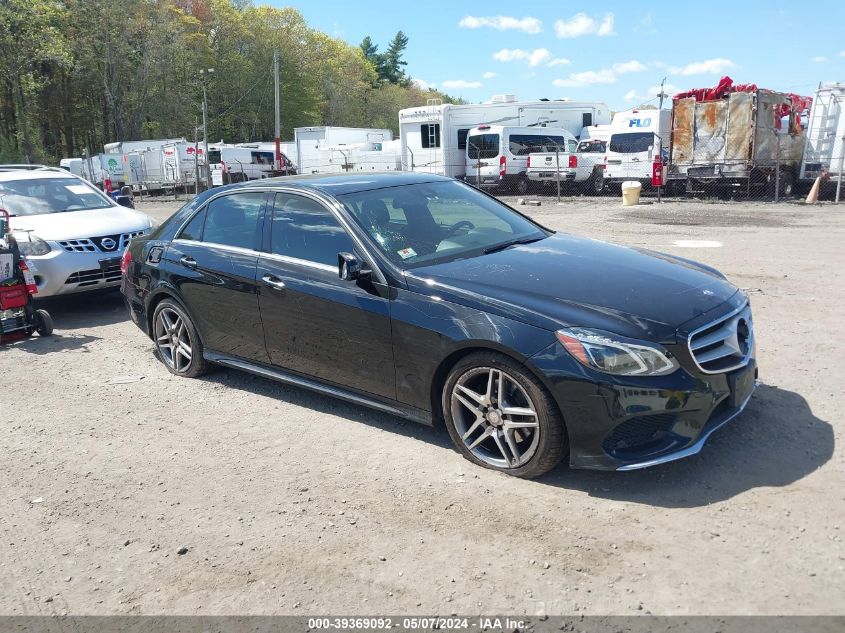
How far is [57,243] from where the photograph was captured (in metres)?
8.20

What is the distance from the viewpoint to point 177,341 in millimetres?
6027

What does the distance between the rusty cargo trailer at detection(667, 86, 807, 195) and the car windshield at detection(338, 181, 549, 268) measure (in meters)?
17.2

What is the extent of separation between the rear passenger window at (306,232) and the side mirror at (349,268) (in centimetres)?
17

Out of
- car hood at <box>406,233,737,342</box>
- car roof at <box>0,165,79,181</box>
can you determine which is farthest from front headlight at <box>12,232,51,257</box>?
car hood at <box>406,233,737,342</box>

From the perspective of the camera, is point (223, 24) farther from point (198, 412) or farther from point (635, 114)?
point (198, 412)

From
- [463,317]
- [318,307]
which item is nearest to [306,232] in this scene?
[318,307]

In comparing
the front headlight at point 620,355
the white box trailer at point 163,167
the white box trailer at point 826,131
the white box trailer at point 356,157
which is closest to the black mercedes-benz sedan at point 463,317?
the front headlight at point 620,355

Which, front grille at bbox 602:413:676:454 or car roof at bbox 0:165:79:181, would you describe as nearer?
front grille at bbox 602:413:676:454

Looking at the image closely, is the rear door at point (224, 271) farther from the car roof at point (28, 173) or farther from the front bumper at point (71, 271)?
the car roof at point (28, 173)

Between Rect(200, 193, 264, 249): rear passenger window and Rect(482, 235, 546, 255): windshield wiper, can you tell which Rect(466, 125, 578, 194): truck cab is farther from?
Rect(482, 235, 546, 255): windshield wiper

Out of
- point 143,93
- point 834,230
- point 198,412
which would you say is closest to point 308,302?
point 198,412

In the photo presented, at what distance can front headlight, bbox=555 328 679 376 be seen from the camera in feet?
11.7

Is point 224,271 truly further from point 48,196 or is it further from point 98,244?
point 48,196

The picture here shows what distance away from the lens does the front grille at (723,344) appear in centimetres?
371
